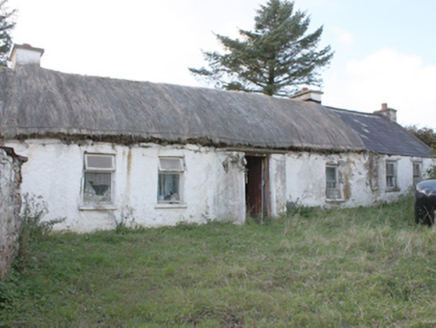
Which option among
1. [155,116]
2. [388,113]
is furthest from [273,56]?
[155,116]

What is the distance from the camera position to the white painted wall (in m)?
9.21

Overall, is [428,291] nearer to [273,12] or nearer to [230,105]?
[230,105]

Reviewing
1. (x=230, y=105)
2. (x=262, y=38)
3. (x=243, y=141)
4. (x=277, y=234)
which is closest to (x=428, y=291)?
(x=277, y=234)

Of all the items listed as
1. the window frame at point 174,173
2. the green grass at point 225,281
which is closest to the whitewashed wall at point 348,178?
the window frame at point 174,173

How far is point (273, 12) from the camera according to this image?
82.1ft

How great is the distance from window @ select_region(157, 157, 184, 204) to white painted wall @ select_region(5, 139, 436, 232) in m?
0.19

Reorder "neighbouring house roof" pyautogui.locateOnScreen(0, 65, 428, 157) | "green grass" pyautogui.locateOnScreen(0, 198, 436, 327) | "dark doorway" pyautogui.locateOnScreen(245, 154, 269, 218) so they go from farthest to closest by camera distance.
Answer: "dark doorway" pyautogui.locateOnScreen(245, 154, 269, 218)
"neighbouring house roof" pyautogui.locateOnScreen(0, 65, 428, 157)
"green grass" pyautogui.locateOnScreen(0, 198, 436, 327)

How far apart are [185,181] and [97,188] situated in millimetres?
2386

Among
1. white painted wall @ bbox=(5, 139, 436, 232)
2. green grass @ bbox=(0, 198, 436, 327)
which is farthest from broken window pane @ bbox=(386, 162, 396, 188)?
green grass @ bbox=(0, 198, 436, 327)

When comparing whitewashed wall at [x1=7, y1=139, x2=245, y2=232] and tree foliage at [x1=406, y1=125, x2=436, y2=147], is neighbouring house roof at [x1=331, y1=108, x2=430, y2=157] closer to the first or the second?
tree foliage at [x1=406, y1=125, x2=436, y2=147]

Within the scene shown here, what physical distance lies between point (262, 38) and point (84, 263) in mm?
20780

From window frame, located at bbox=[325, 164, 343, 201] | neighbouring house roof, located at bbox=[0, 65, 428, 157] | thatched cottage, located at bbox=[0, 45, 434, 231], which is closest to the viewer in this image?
thatched cottage, located at bbox=[0, 45, 434, 231]

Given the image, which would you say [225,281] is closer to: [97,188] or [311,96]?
[97,188]

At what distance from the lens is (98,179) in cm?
992
